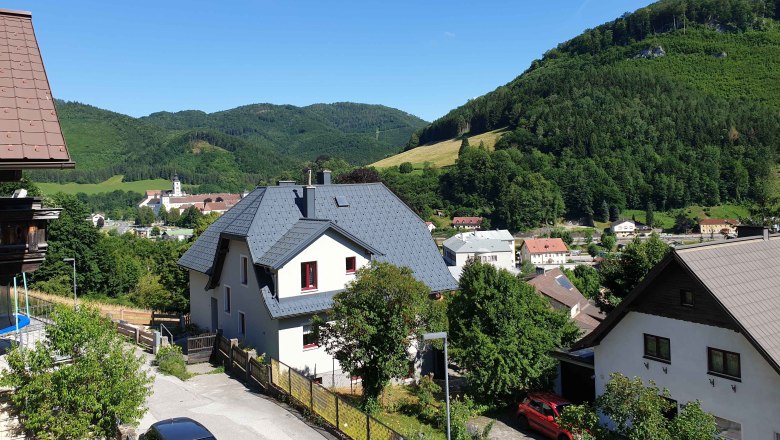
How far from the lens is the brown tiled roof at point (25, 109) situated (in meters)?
7.87

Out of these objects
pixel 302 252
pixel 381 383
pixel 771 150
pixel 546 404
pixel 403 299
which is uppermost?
pixel 771 150

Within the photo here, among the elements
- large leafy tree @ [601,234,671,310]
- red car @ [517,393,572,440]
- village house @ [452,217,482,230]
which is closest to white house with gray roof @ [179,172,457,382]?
red car @ [517,393,572,440]

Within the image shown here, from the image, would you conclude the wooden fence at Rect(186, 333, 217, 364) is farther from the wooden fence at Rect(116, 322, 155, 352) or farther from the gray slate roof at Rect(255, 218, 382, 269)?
the gray slate roof at Rect(255, 218, 382, 269)

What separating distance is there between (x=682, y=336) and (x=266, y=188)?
18.9 meters

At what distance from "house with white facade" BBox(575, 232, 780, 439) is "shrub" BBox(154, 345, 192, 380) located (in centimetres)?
1593

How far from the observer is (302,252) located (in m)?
23.1

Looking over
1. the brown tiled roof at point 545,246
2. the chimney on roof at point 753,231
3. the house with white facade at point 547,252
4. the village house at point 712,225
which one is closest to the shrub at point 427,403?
the chimney on roof at point 753,231

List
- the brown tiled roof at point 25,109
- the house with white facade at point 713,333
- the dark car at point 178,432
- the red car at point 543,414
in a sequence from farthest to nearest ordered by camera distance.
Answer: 1. the red car at point 543,414
2. the house with white facade at point 713,333
3. the dark car at point 178,432
4. the brown tiled roof at point 25,109

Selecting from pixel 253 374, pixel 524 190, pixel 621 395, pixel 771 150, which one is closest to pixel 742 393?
pixel 621 395

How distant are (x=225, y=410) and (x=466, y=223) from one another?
14954cm

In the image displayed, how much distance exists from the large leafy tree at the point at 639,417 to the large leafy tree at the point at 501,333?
4.51 metres

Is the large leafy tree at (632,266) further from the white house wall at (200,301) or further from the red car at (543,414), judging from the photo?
the white house wall at (200,301)

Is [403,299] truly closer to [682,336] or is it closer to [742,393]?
[682,336]

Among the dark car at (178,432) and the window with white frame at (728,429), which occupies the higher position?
the dark car at (178,432)
